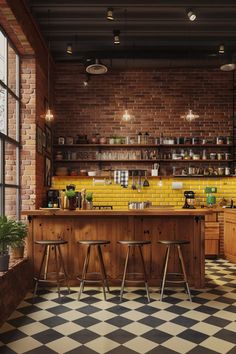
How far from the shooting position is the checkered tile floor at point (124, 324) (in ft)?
10.8

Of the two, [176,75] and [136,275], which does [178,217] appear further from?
[176,75]

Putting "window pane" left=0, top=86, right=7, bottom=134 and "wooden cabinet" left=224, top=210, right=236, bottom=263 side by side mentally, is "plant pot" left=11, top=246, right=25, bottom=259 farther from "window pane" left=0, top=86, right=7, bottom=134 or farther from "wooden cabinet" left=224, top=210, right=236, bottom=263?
"wooden cabinet" left=224, top=210, right=236, bottom=263

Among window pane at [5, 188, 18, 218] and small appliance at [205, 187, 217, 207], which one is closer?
window pane at [5, 188, 18, 218]

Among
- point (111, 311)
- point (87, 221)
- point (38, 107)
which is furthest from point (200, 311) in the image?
point (38, 107)

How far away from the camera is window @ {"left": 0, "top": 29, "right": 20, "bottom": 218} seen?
5113 millimetres

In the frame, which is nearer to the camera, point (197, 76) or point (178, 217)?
point (178, 217)

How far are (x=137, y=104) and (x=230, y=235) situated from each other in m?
3.50

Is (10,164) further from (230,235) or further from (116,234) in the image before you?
(230,235)

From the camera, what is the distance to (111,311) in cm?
426

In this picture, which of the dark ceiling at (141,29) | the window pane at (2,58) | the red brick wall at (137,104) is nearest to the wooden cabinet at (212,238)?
the red brick wall at (137,104)

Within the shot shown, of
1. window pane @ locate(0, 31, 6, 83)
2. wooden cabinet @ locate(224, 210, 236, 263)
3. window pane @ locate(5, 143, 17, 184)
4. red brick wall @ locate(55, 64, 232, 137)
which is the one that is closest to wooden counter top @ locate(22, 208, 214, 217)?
window pane @ locate(5, 143, 17, 184)

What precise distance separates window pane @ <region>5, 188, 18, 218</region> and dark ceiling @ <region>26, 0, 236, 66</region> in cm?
278

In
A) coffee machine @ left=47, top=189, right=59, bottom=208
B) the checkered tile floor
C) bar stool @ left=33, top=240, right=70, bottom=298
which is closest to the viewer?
the checkered tile floor

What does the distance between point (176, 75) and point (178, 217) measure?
4.34 metres
